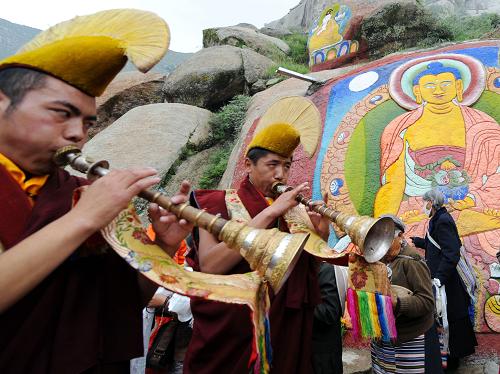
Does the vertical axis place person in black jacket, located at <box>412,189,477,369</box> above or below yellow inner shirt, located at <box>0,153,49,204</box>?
below

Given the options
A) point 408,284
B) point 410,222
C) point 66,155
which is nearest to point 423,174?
point 410,222

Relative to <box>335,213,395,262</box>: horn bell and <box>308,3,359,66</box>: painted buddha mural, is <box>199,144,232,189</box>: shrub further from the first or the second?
<box>335,213,395,262</box>: horn bell

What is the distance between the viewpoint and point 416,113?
695 centimetres

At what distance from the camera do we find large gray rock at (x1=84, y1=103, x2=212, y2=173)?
933 centimetres

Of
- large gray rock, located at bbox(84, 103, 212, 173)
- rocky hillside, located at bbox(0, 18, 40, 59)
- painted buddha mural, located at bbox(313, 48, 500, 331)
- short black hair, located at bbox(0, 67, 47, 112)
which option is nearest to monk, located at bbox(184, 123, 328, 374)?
short black hair, located at bbox(0, 67, 47, 112)

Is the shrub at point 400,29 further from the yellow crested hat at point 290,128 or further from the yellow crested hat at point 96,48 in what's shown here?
the yellow crested hat at point 96,48

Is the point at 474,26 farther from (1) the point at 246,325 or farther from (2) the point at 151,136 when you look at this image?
(1) the point at 246,325

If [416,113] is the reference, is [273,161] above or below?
above

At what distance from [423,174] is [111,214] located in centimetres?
580

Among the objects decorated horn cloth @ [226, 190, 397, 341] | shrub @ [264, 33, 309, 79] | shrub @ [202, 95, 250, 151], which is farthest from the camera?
shrub @ [264, 33, 309, 79]

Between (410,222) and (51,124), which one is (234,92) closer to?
(410,222)

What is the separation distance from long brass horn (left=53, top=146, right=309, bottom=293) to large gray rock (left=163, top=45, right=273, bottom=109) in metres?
10.6

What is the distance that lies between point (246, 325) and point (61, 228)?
1.39 metres

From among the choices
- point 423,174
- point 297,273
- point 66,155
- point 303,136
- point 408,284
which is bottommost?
point 423,174
